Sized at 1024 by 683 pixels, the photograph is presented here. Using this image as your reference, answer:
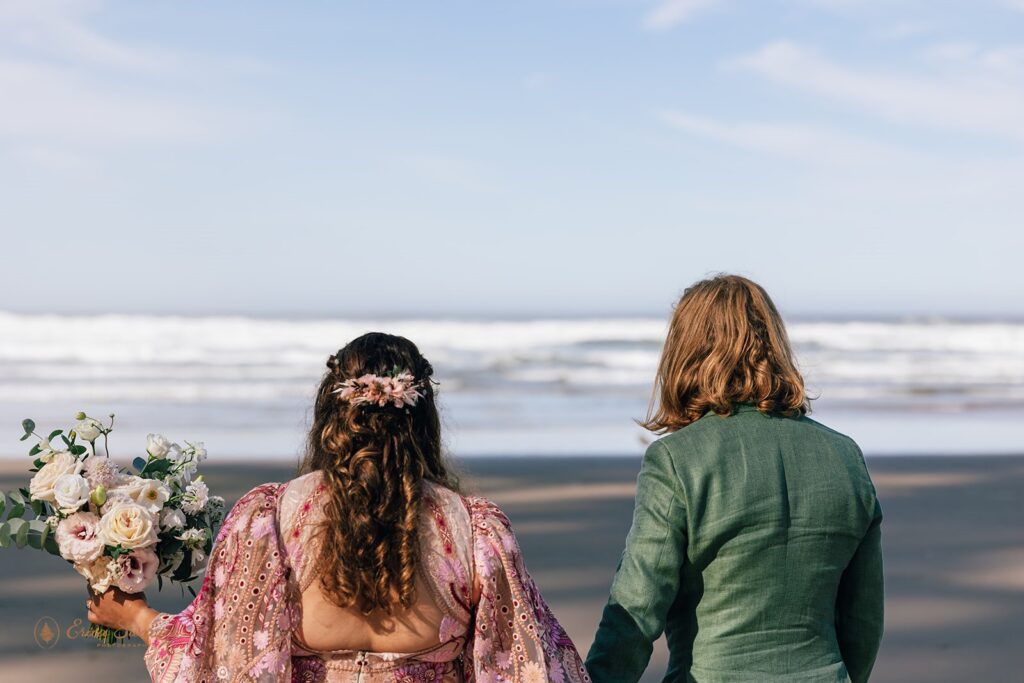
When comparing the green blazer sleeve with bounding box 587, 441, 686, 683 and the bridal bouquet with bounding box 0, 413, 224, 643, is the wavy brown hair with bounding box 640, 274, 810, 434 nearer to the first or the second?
the green blazer sleeve with bounding box 587, 441, 686, 683

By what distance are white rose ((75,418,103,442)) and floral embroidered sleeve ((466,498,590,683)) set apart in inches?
41.4

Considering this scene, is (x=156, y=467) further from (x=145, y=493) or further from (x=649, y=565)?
(x=649, y=565)

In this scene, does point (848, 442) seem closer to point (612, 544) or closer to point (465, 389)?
point (612, 544)

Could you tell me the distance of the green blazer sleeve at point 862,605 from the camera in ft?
8.20

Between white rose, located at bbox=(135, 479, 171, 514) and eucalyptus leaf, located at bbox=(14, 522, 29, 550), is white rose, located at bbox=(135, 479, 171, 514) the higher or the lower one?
the higher one

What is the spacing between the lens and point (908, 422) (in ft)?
48.7

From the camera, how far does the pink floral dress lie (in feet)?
7.68

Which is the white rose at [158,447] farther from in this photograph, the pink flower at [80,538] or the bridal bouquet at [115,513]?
the pink flower at [80,538]

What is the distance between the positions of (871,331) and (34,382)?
26614 millimetres

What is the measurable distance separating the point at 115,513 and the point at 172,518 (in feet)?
0.49

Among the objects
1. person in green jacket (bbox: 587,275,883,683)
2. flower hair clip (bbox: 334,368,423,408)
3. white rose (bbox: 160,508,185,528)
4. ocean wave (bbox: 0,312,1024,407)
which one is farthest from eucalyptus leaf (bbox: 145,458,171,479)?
ocean wave (bbox: 0,312,1024,407)

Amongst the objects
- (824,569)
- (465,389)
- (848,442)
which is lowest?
(465,389)

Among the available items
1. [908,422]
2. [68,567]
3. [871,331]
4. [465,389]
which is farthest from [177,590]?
[871,331]

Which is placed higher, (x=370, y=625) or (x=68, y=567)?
(x=370, y=625)
